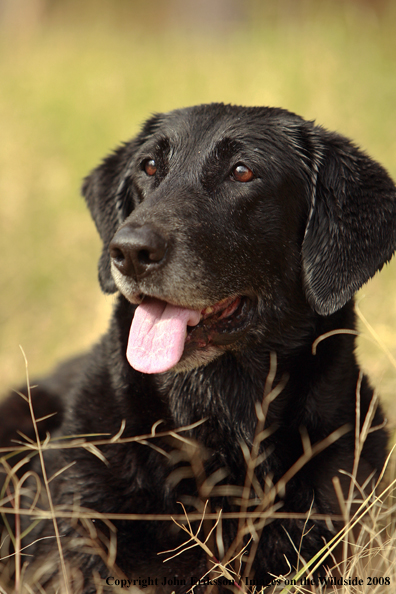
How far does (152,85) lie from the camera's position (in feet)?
33.8

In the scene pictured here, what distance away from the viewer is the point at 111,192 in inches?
129

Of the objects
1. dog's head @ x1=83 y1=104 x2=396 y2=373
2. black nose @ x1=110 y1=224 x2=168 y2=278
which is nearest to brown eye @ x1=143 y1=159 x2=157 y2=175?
dog's head @ x1=83 y1=104 x2=396 y2=373

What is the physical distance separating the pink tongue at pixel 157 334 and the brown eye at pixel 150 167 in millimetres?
707

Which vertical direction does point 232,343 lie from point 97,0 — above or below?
below

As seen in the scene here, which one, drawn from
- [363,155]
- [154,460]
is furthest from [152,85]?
[154,460]

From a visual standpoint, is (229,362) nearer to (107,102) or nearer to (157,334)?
(157,334)

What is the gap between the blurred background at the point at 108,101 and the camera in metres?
6.26

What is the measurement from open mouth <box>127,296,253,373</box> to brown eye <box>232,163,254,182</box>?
544 mm

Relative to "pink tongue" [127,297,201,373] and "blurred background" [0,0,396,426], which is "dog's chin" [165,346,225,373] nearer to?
"pink tongue" [127,297,201,373]

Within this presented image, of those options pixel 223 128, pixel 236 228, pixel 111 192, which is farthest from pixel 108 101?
pixel 236 228

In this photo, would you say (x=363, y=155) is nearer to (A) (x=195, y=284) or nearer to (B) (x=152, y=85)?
(A) (x=195, y=284)

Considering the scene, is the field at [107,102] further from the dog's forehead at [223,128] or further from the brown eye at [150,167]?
the brown eye at [150,167]

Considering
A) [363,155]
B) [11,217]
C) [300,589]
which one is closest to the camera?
[300,589]

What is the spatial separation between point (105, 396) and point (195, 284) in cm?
82
